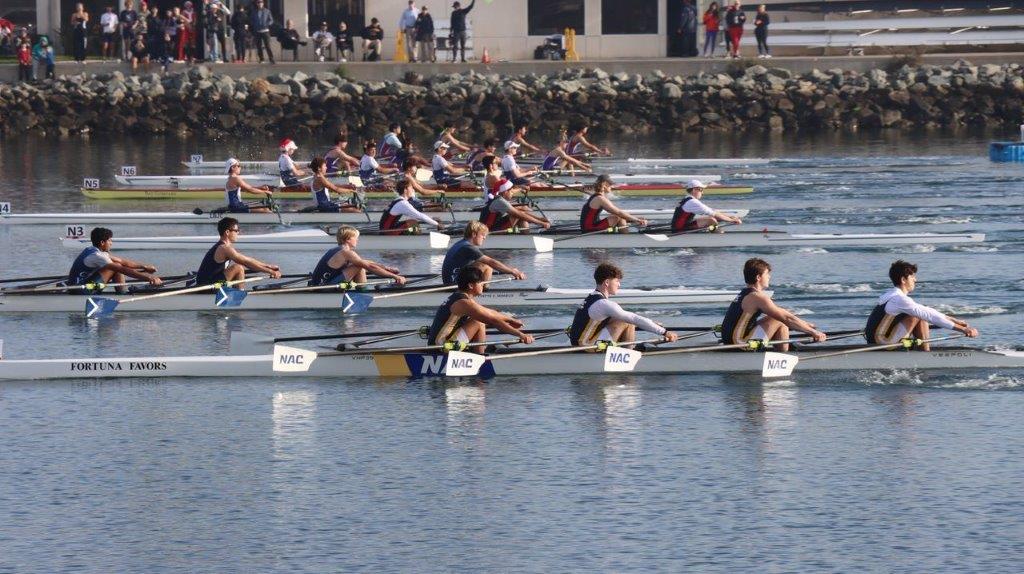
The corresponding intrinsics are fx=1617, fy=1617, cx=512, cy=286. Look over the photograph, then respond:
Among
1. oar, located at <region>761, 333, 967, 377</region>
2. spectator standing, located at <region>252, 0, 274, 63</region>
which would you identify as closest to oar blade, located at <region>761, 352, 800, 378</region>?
oar, located at <region>761, 333, 967, 377</region>

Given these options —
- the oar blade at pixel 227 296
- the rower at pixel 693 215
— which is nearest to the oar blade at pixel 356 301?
the oar blade at pixel 227 296

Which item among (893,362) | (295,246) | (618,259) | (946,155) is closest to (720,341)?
(893,362)

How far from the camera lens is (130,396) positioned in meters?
21.5

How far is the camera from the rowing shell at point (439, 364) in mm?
21609

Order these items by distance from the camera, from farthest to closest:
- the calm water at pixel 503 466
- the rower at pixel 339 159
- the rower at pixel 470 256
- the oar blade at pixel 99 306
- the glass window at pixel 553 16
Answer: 1. the glass window at pixel 553 16
2. the rower at pixel 339 159
3. the oar blade at pixel 99 306
4. the rower at pixel 470 256
5. the calm water at pixel 503 466

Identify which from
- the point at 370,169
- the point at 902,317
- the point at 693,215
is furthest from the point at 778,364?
the point at 370,169

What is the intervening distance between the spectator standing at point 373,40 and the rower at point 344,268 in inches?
1474

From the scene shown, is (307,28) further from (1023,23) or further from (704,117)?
(1023,23)

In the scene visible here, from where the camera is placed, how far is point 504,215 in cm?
3353

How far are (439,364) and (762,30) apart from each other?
4425 cm

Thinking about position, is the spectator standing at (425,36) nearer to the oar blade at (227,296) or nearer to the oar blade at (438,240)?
the oar blade at (438,240)

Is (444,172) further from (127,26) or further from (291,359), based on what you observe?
(127,26)

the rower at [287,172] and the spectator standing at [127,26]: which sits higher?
the spectator standing at [127,26]

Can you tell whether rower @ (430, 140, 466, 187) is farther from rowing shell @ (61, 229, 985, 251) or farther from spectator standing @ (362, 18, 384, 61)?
spectator standing @ (362, 18, 384, 61)
